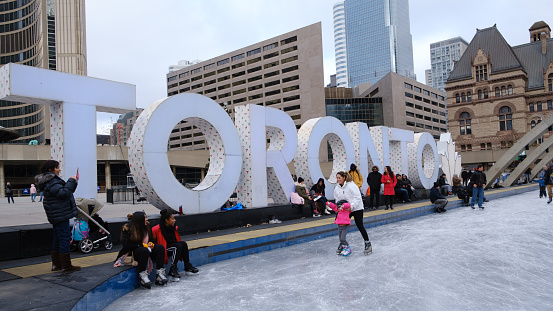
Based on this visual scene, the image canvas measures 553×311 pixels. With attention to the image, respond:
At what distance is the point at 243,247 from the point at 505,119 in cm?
7253

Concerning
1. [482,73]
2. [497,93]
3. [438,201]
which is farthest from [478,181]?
[482,73]

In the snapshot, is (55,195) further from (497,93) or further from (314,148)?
(497,93)

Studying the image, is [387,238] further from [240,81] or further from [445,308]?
[240,81]

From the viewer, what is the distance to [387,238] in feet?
32.7

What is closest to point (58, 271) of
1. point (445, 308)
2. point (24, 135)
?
point (445, 308)

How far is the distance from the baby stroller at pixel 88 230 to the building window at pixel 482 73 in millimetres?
77320

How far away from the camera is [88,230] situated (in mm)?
7555

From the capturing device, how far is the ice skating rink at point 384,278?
4.96 meters

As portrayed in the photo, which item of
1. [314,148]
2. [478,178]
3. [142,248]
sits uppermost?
[314,148]

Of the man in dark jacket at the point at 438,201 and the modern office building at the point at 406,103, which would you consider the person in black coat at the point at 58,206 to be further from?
the modern office building at the point at 406,103

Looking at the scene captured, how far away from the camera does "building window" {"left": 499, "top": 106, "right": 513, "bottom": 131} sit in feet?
225

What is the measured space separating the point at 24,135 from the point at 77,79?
83.0 meters

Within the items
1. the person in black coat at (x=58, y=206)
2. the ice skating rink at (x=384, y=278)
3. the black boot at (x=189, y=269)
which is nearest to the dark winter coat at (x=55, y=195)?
the person in black coat at (x=58, y=206)

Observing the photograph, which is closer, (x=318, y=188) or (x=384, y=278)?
(x=384, y=278)
